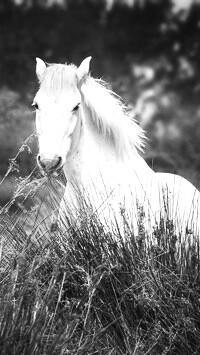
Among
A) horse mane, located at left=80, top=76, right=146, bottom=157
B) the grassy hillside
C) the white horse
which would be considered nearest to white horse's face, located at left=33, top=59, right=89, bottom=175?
the white horse

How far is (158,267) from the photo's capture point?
140 inches

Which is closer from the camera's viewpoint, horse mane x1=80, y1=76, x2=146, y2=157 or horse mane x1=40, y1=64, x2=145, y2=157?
horse mane x1=40, y1=64, x2=145, y2=157

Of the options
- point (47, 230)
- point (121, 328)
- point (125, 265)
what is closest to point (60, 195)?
point (47, 230)

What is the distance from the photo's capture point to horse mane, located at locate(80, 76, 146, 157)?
4.59 m

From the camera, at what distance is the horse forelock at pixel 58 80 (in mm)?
4324

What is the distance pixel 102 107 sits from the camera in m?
4.61

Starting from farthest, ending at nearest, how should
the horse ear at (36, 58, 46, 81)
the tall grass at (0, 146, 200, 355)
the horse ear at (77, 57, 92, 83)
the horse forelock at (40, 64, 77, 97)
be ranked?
the horse ear at (36, 58, 46, 81) < the horse ear at (77, 57, 92, 83) < the horse forelock at (40, 64, 77, 97) < the tall grass at (0, 146, 200, 355)

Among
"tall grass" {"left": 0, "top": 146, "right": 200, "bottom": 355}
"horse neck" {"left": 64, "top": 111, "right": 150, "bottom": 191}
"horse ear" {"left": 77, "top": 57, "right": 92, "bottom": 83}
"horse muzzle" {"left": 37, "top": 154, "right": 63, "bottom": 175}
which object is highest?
"horse ear" {"left": 77, "top": 57, "right": 92, "bottom": 83}

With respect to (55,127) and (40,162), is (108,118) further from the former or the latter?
(40,162)

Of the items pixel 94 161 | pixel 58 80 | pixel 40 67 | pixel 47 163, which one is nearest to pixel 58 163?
pixel 47 163

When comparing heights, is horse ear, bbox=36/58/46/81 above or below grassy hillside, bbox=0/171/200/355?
above

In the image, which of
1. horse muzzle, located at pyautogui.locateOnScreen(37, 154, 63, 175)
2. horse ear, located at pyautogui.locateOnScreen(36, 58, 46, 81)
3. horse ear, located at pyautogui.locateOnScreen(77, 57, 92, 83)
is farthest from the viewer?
horse ear, located at pyautogui.locateOnScreen(36, 58, 46, 81)

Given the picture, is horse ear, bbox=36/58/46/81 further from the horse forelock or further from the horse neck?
the horse neck

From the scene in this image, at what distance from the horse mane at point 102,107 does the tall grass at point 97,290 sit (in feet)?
2.70
